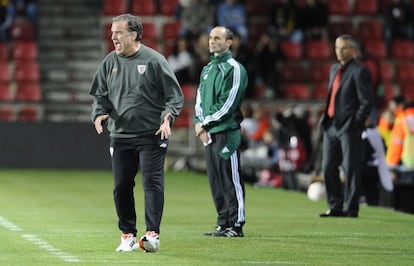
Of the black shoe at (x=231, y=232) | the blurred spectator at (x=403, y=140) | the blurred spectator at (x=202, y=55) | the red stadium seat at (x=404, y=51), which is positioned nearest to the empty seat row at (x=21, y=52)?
the blurred spectator at (x=202, y=55)

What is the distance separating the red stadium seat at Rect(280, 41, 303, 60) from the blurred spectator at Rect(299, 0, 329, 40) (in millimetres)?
581

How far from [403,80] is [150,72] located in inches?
814

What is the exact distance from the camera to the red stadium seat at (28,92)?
29.4 meters

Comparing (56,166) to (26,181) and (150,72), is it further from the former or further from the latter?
(150,72)

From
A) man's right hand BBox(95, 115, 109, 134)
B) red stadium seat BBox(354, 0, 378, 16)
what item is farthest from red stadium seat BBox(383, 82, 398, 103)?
man's right hand BBox(95, 115, 109, 134)

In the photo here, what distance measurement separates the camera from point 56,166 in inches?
1090

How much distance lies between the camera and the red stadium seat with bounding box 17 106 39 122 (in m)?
28.8

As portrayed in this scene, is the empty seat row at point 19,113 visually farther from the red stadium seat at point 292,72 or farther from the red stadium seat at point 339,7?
the red stadium seat at point 339,7

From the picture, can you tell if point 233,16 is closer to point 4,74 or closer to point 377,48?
point 377,48

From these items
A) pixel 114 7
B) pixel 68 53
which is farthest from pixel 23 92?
pixel 114 7

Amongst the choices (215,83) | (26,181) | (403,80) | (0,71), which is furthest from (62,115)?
(215,83)

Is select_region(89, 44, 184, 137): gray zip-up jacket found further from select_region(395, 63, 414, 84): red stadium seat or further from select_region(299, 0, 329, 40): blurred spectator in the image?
select_region(395, 63, 414, 84): red stadium seat

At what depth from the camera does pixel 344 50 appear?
16.7 meters

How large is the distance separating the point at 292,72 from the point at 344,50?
48.2ft
